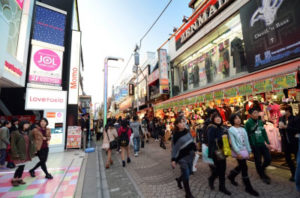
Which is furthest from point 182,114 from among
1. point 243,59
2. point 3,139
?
point 3,139

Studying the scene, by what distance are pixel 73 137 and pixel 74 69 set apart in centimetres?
508

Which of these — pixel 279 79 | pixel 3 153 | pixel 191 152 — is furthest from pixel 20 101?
pixel 279 79

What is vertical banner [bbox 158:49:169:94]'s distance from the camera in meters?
14.4

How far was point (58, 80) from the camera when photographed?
10.3 m

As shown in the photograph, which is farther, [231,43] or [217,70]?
[217,70]

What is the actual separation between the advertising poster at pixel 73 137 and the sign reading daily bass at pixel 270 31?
1103cm

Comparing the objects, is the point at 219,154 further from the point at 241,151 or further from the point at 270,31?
the point at 270,31

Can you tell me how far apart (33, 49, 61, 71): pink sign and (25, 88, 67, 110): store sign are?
1680 mm

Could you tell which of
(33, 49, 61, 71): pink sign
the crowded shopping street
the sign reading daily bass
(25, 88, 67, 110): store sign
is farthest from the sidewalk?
the sign reading daily bass

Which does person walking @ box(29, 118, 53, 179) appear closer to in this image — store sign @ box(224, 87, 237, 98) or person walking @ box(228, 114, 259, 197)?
person walking @ box(228, 114, 259, 197)

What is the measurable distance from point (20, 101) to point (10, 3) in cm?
656

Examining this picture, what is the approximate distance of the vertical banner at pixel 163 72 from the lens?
1440 centimetres

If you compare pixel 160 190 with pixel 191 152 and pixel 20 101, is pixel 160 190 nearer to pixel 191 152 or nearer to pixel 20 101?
pixel 191 152

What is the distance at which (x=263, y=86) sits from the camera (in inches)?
215
